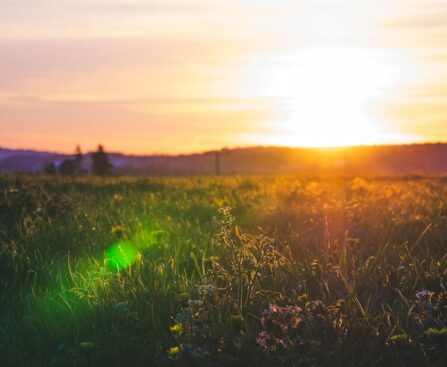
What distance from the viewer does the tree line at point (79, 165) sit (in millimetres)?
25406

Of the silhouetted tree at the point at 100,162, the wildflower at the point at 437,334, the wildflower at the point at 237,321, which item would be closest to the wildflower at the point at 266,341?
the wildflower at the point at 237,321

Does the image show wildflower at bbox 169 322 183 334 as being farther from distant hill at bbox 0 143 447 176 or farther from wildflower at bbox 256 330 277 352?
distant hill at bbox 0 143 447 176

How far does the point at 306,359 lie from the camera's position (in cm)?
372

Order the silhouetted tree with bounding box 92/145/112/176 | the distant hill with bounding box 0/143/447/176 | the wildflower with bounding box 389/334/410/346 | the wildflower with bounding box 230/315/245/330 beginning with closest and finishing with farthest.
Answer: the wildflower with bounding box 389/334/410/346 → the wildflower with bounding box 230/315/245/330 → the silhouetted tree with bounding box 92/145/112/176 → the distant hill with bounding box 0/143/447/176

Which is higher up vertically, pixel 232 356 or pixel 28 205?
pixel 28 205

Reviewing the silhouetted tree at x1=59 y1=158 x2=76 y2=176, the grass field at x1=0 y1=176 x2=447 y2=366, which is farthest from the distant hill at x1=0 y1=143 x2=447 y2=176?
the grass field at x1=0 y1=176 x2=447 y2=366

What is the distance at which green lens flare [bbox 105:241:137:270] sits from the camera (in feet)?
18.5

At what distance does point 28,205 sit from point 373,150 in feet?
219

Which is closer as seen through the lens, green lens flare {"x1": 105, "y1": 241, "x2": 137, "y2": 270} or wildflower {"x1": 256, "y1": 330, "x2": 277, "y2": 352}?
wildflower {"x1": 256, "y1": 330, "x2": 277, "y2": 352}

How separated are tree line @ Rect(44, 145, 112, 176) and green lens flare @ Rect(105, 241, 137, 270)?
1557 centimetres

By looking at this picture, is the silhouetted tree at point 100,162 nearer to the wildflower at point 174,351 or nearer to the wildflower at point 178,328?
the wildflower at point 178,328

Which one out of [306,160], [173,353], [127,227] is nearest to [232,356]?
[173,353]

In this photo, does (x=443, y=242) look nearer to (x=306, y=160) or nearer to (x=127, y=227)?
(x=127, y=227)

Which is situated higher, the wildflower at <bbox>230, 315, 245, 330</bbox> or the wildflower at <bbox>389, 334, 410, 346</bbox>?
the wildflower at <bbox>230, 315, 245, 330</bbox>
